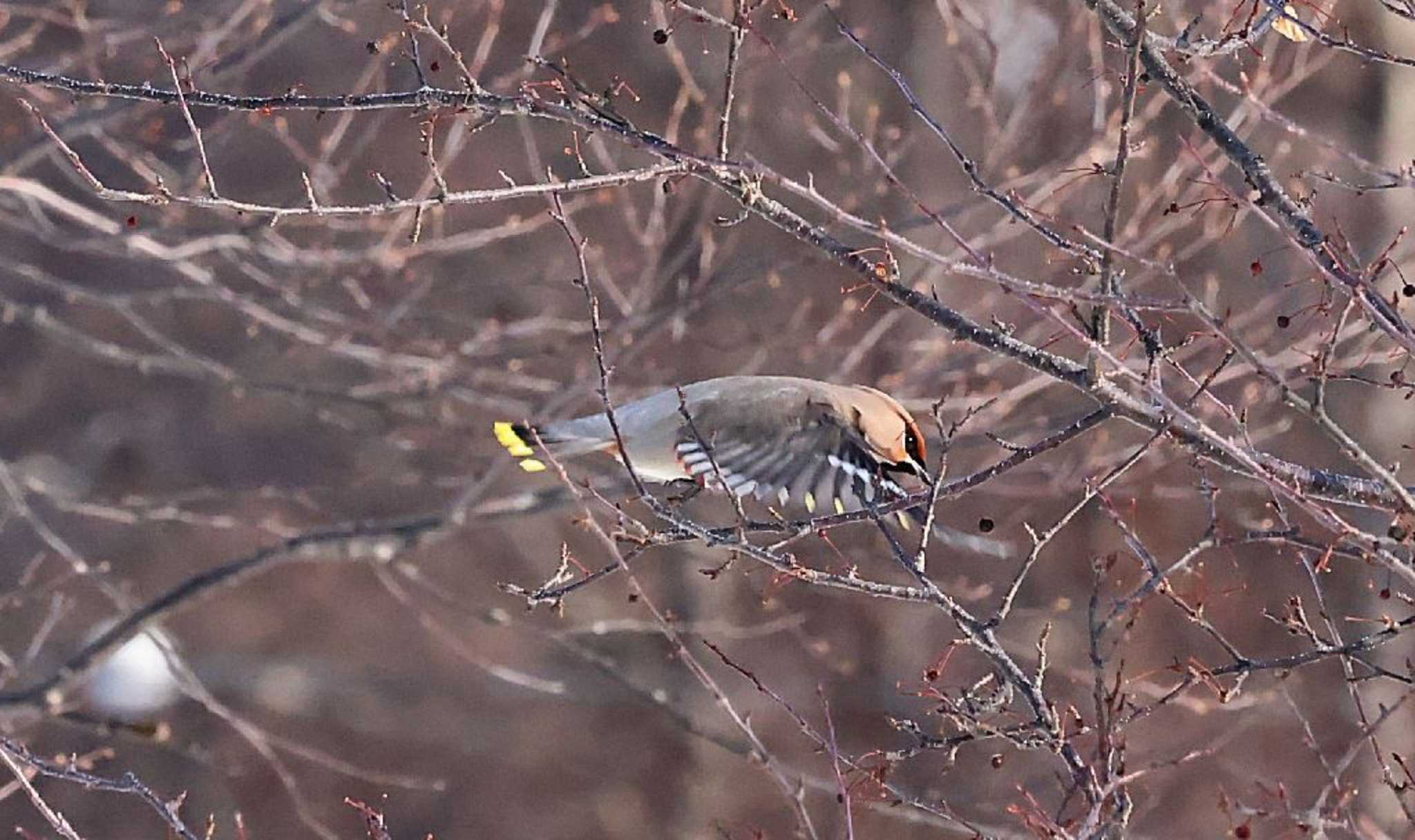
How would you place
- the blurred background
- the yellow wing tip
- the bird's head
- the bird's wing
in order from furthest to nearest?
the blurred background < the bird's head < the bird's wing < the yellow wing tip

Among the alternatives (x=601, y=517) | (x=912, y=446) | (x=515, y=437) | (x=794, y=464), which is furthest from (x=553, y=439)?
(x=601, y=517)

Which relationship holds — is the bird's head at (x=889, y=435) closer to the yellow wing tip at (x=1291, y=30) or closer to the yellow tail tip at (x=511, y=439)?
the yellow tail tip at (x=511, y=439)

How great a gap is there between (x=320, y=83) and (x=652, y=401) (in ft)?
16.4

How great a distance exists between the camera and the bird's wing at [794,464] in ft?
12.3

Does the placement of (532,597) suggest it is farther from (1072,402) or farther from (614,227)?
(614,227)

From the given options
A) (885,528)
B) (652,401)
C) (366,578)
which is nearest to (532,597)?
(885,528)

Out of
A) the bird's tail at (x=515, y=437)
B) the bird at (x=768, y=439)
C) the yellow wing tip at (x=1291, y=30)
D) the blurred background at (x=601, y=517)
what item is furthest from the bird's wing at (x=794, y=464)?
the blurred background at (x=601, y=517)

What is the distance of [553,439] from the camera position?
4.42 meters

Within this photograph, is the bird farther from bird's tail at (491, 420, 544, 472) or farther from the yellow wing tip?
the yellow wing tip

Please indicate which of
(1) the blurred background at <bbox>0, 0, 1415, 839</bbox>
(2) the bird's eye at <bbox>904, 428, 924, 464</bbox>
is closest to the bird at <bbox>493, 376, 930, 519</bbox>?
(2) the bird's eye at <bbox>904, 428, 924, 464</bbox>

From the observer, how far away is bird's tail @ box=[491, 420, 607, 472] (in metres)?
4.37

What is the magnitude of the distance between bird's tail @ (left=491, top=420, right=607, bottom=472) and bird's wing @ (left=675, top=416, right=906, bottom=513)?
312 mm

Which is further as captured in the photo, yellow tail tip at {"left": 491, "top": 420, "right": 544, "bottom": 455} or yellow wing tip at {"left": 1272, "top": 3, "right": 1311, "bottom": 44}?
yellow tail tip at {"left": 491, "top": 420, "right": 544, "bottom": 455}

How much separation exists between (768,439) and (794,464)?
0.13 m
